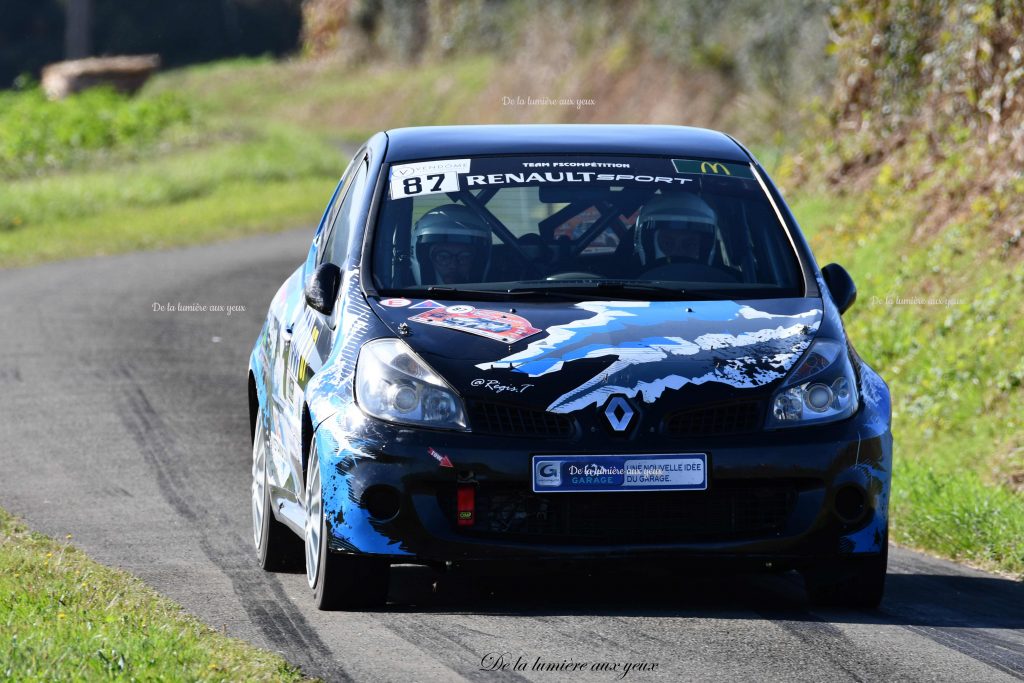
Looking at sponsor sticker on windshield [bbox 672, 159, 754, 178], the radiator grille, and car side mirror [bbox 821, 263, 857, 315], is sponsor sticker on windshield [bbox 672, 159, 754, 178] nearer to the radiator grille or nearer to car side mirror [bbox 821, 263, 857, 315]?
car side mirror [bbox 821, 263, 857, 315]

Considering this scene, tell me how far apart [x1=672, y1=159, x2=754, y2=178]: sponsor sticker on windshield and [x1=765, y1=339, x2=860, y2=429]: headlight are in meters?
1.28

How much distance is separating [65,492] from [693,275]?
3.58 meters

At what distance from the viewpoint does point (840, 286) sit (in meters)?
7.18

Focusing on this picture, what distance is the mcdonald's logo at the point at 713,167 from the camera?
300 inches

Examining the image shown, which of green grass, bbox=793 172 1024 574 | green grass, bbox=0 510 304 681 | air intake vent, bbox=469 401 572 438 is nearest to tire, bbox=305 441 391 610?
green grass, bbox=0 510 304 681

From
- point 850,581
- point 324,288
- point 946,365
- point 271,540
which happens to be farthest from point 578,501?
point 946,365

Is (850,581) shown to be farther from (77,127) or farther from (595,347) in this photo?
(77,127)

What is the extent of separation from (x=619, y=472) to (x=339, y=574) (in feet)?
3.39

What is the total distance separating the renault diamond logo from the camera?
6.22m

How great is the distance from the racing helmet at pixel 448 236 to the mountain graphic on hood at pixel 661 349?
60 cm

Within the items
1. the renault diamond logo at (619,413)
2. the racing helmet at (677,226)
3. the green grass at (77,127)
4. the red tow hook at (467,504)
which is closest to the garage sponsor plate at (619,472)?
the renault diamond logo at (619,413)

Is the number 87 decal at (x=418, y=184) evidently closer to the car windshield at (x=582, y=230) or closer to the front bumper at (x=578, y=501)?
the car windshield at (x=582, y=230)

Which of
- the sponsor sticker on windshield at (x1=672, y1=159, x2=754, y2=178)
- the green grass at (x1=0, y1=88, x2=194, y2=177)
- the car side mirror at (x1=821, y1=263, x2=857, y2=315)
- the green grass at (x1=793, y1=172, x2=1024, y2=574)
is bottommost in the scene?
the green grass at (x1=0, y1=88, x2=194, y2=177)

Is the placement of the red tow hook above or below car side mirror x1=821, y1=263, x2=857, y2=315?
below
